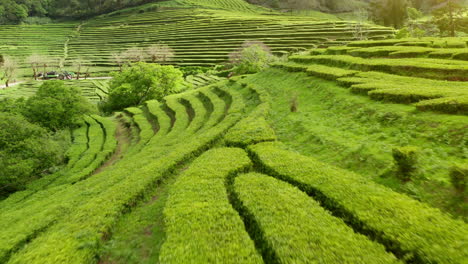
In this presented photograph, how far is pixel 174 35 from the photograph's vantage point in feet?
312

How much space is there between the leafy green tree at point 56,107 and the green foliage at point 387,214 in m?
30.5

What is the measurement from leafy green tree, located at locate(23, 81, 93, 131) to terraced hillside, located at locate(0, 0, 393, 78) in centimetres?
4134

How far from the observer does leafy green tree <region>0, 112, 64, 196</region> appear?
18.0 m

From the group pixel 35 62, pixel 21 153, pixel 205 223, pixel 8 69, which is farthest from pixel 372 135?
pixel 35 62

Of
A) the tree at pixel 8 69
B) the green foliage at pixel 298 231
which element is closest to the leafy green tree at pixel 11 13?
the tree at pixel 8 69

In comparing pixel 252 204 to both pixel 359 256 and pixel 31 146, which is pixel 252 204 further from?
pixel 31 146

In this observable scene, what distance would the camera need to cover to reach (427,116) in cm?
996

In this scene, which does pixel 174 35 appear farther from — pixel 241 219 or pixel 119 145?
pixel 241 219

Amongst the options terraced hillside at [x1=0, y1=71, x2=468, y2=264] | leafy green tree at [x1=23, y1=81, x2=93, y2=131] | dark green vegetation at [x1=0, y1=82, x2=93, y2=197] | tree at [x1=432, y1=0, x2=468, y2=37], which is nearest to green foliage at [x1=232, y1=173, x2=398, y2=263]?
terraced hillside at [x1=0, y1=71, x2=468, y2=264]

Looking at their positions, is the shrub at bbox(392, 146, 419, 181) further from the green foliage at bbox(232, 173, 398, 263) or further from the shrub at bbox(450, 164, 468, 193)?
the green foliage at bbox(232, 173, 398, 263)

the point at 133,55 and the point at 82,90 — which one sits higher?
the point at 133,55

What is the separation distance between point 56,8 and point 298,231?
7451 inches

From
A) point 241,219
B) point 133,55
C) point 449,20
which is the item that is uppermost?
point 449,20

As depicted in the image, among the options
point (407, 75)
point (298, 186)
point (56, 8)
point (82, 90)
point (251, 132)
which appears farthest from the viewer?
point (56, 8)
